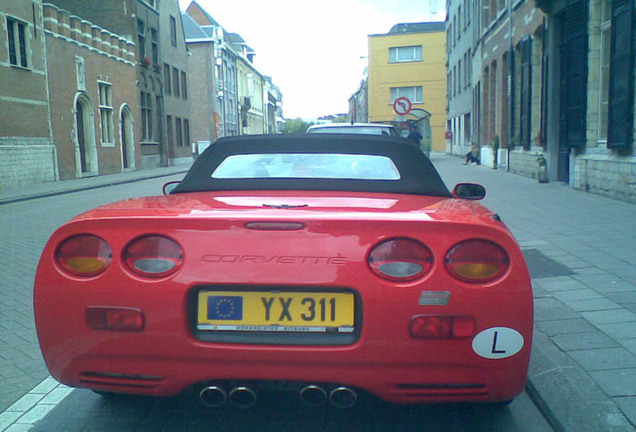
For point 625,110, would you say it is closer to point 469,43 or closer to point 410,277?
point 410,277

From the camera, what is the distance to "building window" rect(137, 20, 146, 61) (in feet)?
117

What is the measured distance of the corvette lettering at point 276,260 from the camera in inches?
95.7

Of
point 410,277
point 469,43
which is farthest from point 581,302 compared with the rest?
point 469,43

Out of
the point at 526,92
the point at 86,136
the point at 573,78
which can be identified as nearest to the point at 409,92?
the point at 86,136

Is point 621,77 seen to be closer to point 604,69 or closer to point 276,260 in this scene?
point 604,69

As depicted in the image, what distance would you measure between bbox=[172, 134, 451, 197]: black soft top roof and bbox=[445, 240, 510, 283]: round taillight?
0.95m

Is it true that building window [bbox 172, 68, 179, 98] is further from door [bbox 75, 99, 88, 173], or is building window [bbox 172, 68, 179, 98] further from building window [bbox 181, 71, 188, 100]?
door [bbox 75, 99, 88, 173]

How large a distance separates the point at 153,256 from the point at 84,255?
0.29m

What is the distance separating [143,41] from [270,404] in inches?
1426

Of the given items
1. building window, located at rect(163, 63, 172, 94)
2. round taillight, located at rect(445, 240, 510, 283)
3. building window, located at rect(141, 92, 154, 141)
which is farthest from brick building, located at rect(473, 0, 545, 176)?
building window, located at rect(163, 63, 172, 94)

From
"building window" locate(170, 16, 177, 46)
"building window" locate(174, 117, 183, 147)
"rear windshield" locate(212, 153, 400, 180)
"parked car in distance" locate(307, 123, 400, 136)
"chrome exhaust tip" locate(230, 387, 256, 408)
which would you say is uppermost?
"building window" locate(170, 16, 177, 46)

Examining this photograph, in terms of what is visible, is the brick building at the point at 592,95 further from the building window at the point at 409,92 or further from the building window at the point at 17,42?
the building window at the point at 409,92

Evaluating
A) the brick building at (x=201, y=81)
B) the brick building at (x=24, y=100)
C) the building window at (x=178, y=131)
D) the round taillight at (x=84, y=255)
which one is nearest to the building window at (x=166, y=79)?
the building window at (x=178, y=131)

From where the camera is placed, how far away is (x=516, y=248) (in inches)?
100
